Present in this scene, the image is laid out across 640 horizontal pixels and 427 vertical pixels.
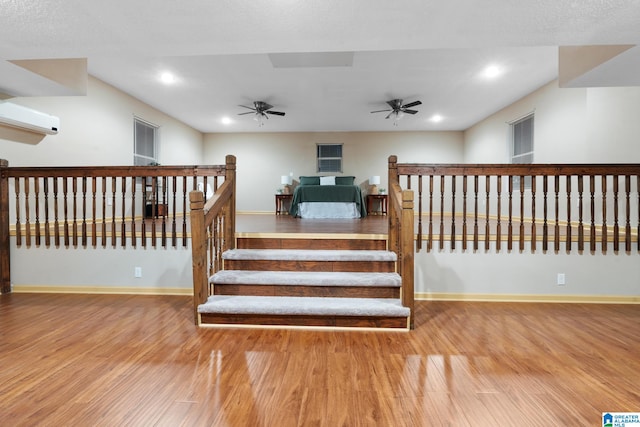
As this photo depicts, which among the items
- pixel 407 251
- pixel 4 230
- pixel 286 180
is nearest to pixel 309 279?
pixel 407 251

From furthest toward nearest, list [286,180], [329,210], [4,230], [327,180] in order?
[327,180], [286,180], [329,210], [4,230]

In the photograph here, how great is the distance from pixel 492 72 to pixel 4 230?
263 inches

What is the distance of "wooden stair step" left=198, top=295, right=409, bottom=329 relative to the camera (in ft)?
8.48

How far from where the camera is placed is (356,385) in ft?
5.82

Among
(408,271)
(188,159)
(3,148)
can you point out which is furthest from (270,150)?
(408,271)

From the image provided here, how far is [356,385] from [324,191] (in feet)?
18.1

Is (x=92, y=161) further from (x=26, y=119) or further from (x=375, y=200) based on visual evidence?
(x=375, y=200)

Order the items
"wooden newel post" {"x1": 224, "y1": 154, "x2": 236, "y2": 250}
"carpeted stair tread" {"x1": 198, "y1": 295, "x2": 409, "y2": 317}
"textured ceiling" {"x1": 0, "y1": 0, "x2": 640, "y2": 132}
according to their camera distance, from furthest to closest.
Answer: "wooden newel post" {"x1": 224, "y1": 154, "x2": 236, "y2": 250}
"carpeted stair tread" {"x1": 198, "y1": 295, "x2": 409, "y2": 317}
"textured ceiling" {"x1": 0, "y1": 0, "x2": 640, "y2": 132}

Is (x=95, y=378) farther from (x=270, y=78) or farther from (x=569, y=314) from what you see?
(x=270, y=78)

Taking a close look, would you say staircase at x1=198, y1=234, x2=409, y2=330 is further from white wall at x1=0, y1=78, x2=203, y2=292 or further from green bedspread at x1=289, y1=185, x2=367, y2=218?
green bedspread at x1=289, y1=185, x2=367, y2=218

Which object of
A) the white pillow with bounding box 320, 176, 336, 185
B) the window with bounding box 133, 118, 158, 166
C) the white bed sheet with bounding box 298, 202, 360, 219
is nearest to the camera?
the window with bounding box 133, 118, 158, 166

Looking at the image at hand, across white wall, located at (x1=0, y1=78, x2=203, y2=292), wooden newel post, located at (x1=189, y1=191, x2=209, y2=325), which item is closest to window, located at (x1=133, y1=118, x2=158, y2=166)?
white wall, located at (x1=0, y1=78, x2=203, y2=292)

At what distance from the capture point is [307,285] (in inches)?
116

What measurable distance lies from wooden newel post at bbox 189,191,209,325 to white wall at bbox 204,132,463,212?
6753mm
